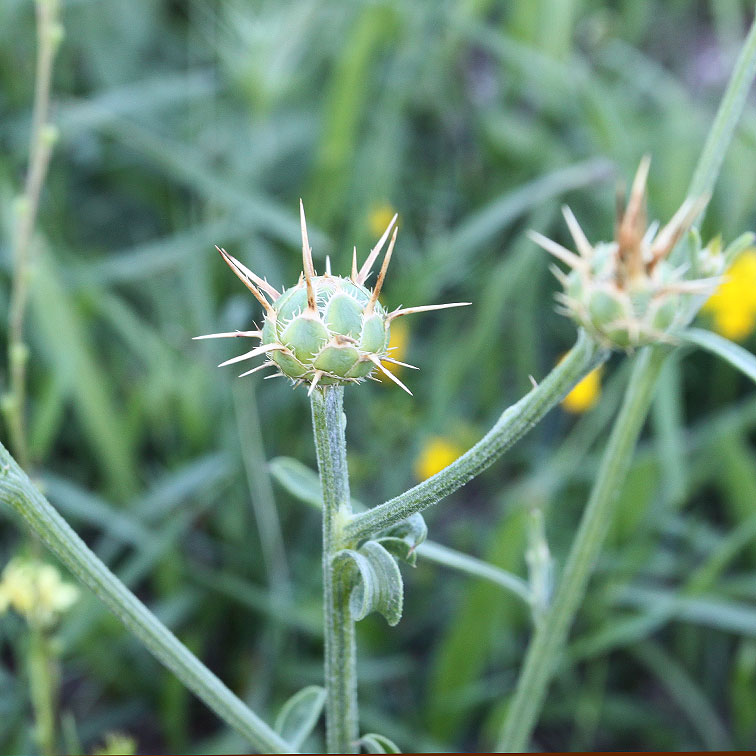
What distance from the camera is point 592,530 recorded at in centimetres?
165

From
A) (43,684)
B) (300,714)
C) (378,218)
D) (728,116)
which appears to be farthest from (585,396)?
(43,684)

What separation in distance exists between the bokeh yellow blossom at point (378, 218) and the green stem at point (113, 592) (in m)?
2.13

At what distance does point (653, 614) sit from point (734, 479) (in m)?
0.55

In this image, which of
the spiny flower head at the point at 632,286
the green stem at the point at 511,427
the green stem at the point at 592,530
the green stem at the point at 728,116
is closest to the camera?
the spiny flower head at the point at 632,286

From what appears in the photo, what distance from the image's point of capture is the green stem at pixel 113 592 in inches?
47.9

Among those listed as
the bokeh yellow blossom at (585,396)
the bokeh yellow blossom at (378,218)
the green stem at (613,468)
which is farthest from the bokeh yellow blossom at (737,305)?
the green stem at (613,468)

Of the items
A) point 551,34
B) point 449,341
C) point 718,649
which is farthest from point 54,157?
point 718,649

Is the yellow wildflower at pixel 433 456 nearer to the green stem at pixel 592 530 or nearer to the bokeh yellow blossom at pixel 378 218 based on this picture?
the bokeh yellow blossom at pixel 378 218

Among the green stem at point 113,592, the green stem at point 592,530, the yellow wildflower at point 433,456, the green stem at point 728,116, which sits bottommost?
the green stem at point 113,592

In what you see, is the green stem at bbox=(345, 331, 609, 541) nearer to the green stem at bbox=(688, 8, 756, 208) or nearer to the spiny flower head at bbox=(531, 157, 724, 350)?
the spiny flower head at bbox=(531, 157, 724, 350)

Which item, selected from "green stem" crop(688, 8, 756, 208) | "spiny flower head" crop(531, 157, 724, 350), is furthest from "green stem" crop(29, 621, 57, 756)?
"green stem" crop(688, 8, 756, 208)

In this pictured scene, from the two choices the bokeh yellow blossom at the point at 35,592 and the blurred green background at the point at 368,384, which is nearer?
the bokeh yellow blossom at the point at 35,592

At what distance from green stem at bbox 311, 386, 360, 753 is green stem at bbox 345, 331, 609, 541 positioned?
0.10 meters

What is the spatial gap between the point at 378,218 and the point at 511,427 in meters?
2.23
